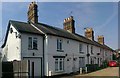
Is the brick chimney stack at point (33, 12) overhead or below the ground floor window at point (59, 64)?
overhead

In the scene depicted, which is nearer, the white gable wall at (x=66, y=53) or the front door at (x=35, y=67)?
the front door at (x=35, y=67)

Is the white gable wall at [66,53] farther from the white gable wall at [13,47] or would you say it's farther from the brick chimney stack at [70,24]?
the brick chimney stack at [70,24]


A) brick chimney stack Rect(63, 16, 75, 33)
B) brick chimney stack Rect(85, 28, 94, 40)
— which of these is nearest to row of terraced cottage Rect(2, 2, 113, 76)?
brick chimney stack Rect(63, 16, 75, 33)

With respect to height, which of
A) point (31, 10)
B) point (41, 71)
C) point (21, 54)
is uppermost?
point (31, 10)

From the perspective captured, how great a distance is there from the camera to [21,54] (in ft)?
76.2

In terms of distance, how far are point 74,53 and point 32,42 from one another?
9623 millimetres

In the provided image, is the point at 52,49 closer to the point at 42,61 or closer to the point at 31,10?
the point at 42,61

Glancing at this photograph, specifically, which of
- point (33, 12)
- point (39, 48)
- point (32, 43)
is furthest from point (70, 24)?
point (32, 43)

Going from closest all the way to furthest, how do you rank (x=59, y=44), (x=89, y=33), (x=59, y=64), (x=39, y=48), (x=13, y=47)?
(x=13, y=47), (x=39, y=48), (x=59, y=64), (x=59, y=44), (x=89, y=33)

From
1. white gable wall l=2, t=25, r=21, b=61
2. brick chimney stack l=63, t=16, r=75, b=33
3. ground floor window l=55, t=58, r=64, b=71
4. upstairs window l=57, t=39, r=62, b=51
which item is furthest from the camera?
brick chimney stack l=63, t=16, r=75, b=33

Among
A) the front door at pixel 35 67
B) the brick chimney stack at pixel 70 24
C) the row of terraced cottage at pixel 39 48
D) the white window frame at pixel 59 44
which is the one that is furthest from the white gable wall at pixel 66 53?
the brick chimney stack at pixel 70 24

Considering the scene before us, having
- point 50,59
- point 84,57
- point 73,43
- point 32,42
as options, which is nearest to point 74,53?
point 73,43

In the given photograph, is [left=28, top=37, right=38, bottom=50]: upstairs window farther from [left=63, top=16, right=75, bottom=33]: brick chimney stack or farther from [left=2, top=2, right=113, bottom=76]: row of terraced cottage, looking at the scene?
[left=63, top=16, right=75, bottom=33]: brick chimney stack

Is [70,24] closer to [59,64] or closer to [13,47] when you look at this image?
[59,64]
